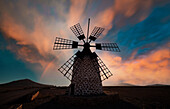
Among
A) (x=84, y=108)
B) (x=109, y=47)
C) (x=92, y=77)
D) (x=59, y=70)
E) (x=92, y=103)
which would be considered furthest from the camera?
(x=109, y=47)

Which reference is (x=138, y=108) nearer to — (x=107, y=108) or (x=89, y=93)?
(x=107, y=108)

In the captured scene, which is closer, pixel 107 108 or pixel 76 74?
pixel 107 108

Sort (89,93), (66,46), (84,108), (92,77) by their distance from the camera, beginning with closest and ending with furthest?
(84,108), (89,93), (92,77), (66,46)

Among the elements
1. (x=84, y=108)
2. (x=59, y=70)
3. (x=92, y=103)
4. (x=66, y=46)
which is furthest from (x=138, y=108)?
(x=66, y=46)

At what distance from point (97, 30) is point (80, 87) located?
1030 cm

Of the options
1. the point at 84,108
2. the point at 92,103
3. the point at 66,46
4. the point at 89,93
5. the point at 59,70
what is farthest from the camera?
the point at 66,46

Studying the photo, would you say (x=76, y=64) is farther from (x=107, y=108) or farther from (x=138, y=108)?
(x=138, y=108)

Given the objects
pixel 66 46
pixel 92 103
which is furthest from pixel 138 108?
pixel 66 46

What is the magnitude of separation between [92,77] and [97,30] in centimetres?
869

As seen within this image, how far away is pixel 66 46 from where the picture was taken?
12.9 meters

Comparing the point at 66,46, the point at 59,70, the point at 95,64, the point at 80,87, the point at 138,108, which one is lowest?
the point at 138,108

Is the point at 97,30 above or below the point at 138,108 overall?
above

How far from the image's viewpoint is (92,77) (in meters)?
10.4

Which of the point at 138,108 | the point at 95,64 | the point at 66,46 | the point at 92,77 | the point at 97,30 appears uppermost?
the point at 97,30
